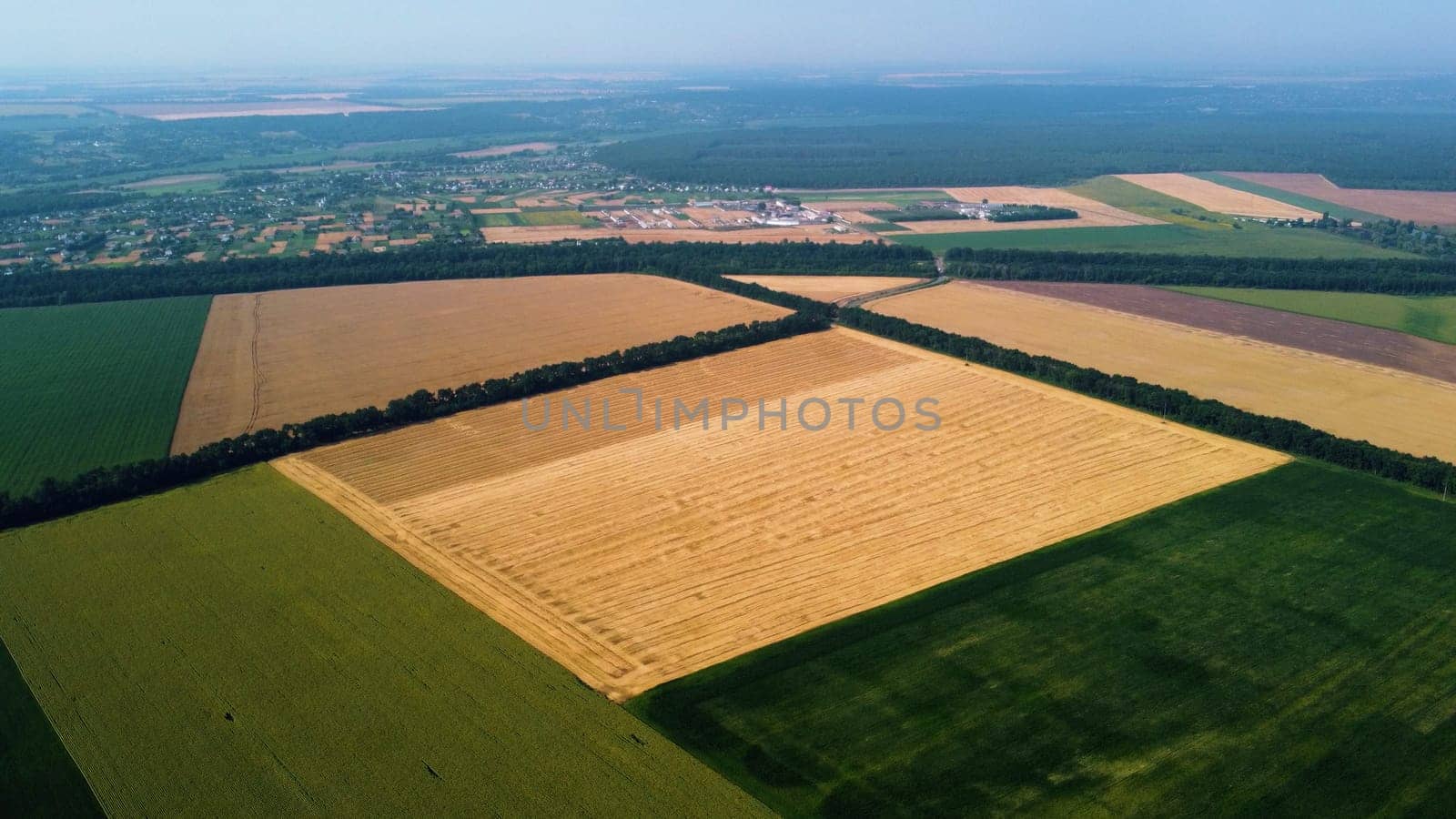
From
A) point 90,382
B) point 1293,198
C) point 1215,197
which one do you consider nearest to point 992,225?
point 1215,197

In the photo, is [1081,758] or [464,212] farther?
[464,212]

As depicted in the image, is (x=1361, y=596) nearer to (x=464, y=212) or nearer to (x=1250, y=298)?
(x=1250, y=298)

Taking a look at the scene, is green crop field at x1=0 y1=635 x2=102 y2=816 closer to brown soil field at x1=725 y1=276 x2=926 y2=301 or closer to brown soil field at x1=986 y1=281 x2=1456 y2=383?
brown soil field at x1=725 y1=276 x2=926 y2=301

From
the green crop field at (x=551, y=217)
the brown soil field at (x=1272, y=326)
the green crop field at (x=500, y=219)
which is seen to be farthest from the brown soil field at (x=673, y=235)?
the brown soil field at (x=1272, y=326)

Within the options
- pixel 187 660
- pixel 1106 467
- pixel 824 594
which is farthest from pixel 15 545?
pixel 1106 467

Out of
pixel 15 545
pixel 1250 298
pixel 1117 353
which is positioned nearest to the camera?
pixel 15 545

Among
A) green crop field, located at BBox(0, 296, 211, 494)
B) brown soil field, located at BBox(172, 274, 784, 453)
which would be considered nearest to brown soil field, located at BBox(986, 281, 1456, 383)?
brown soil field, located at BBox(172, 274, 784, 453)

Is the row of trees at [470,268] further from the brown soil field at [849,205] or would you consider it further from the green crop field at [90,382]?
the brown soil field at [849,205]
